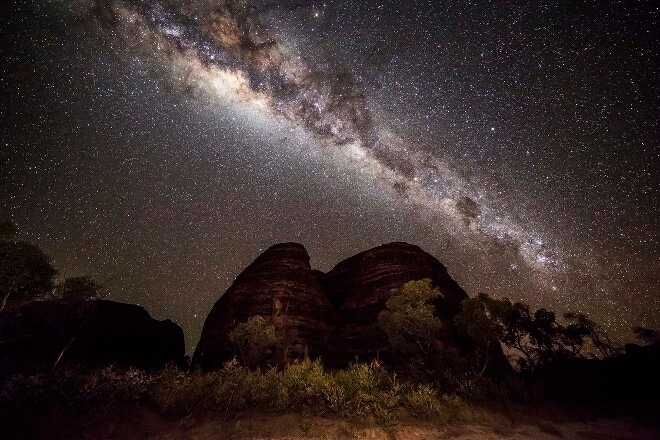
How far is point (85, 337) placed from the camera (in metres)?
32.0

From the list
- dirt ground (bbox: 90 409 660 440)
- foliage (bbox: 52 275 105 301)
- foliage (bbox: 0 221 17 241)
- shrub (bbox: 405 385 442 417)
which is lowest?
dirt ground (bbox: 90 409 660 440)

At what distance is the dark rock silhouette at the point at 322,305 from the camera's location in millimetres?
32500

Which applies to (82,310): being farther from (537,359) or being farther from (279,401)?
(537,359)

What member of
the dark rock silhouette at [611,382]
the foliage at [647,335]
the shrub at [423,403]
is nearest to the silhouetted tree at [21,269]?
the shrub at [423,403]

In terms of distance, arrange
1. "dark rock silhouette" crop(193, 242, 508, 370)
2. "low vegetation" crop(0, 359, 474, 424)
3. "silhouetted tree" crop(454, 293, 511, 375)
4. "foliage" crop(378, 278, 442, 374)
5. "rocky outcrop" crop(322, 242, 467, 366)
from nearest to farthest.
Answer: "low vegetation" crop(0, 359, 474, 424) < "foliage" crop(378, 278, 442, 374) < "silhouetted tree" crop(454, 293, 511, 375) < "dark rock silhouette" crop(193, 242, 508, 370) < "rocky outcrop" crop(322, 242, 467, 366)

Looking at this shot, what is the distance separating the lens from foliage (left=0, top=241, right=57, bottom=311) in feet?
55.9

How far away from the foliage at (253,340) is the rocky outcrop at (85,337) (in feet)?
27.7

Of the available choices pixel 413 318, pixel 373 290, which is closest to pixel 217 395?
pixel 413 318

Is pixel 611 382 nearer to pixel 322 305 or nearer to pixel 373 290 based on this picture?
pixel 373 290

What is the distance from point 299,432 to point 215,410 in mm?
3743

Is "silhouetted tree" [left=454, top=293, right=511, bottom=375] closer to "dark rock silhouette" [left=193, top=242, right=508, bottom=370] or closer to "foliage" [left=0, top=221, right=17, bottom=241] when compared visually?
"dark rock silhouette" [left=193, top=242, right=508, bottom=370]

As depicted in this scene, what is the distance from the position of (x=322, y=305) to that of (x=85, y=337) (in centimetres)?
2399

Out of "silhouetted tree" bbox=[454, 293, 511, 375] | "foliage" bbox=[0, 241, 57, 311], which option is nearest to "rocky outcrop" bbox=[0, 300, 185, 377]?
"foliage" bbox=[0, 241, 57, 311]

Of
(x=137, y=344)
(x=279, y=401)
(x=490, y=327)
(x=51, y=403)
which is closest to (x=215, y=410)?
(x=279, y=401)
